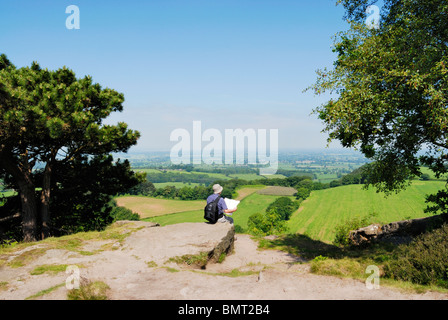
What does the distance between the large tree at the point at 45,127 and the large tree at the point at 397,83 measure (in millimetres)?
11878

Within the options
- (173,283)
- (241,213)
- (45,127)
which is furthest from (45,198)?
(241,213)

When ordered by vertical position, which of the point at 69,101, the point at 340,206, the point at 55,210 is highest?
the point at 69,101

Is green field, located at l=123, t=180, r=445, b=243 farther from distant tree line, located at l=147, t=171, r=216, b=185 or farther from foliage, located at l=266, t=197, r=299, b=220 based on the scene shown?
distant tree line, located at l=147, t=171, r=216, b=185

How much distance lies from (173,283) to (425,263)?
677 cm

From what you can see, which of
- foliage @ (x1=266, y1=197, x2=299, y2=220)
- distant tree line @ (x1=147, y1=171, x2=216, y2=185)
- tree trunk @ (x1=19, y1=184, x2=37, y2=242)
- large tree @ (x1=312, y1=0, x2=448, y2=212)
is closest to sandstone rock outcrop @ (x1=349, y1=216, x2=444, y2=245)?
large tree @ (x1=312, y1=0, x2=448, y2=212)

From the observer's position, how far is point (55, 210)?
18.3 meters

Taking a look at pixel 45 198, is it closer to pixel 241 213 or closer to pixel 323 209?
pixel 241 213

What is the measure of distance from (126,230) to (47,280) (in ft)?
22.4

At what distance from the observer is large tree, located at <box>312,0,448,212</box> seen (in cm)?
888

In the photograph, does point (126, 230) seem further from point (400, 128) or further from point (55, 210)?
point (400, 128)

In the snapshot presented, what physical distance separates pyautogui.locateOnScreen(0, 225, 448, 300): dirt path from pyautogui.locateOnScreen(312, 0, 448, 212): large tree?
5573mm

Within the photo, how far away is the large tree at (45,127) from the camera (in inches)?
471

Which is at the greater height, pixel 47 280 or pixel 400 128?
pixel 400 128
